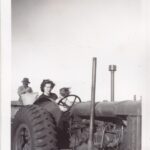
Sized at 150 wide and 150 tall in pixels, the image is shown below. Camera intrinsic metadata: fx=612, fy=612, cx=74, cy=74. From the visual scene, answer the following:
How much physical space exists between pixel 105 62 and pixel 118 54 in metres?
0.04

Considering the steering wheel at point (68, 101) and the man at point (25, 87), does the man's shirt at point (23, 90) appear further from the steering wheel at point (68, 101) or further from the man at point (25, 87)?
the steering wheel at point (68, 101)

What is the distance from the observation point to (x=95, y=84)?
4.95ft

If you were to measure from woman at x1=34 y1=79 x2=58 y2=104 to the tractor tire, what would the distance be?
5cm

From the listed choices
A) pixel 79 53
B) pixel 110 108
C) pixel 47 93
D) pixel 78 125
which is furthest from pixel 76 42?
pixel 78 125

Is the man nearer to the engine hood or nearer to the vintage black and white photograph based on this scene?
the vintage black and white photograph

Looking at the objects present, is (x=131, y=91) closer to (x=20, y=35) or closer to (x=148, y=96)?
(x=148, y=96)

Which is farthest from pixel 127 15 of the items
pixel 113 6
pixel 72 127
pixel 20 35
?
pixel 72 127

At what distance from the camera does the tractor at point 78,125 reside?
5.18 ft

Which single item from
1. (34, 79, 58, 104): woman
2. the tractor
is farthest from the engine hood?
(34, 79, 58, 104): woman

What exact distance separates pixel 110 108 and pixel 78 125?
0.16 metres

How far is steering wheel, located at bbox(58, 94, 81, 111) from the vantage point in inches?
62.5

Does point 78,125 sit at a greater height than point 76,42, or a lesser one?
lesser

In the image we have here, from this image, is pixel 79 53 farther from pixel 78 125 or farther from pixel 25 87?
pixel 78 125

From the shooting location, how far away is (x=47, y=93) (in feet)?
5.05
